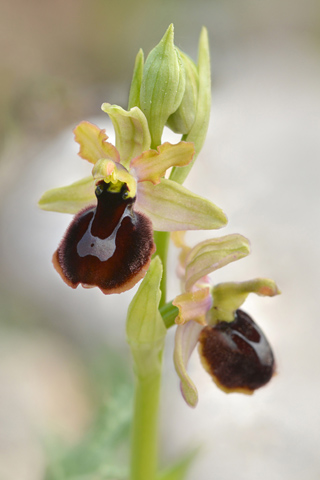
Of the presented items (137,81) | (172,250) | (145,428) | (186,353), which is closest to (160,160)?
(137,81)

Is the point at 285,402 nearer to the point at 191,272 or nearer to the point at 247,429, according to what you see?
the point at 247,429

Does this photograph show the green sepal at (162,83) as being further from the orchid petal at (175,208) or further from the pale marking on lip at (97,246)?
the pale marking on lip at (97,246)

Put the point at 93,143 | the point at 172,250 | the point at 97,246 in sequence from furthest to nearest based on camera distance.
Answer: the point at 172,250, the point at 93,143, the point at 97,246

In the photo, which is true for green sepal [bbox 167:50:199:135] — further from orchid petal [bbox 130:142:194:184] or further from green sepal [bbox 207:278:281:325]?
green sepal [bbox 207:278:281:325]

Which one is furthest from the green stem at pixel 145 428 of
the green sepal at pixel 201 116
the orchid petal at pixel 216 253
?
the green sepal at pixel 201 116

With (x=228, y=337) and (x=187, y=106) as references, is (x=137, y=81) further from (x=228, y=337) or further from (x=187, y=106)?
(x=228, y=337)

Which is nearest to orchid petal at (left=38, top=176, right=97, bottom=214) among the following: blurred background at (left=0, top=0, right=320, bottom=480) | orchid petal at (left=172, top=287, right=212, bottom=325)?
orchid petal at (left=172, top=287, right=212, bottom=325)

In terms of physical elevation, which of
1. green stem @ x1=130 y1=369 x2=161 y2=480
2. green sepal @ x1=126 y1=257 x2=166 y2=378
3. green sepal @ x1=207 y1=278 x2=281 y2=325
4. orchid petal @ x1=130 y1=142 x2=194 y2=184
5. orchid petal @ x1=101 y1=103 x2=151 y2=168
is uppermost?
orchid petal @ x1=101 y1=103 x2=151 y2=168
